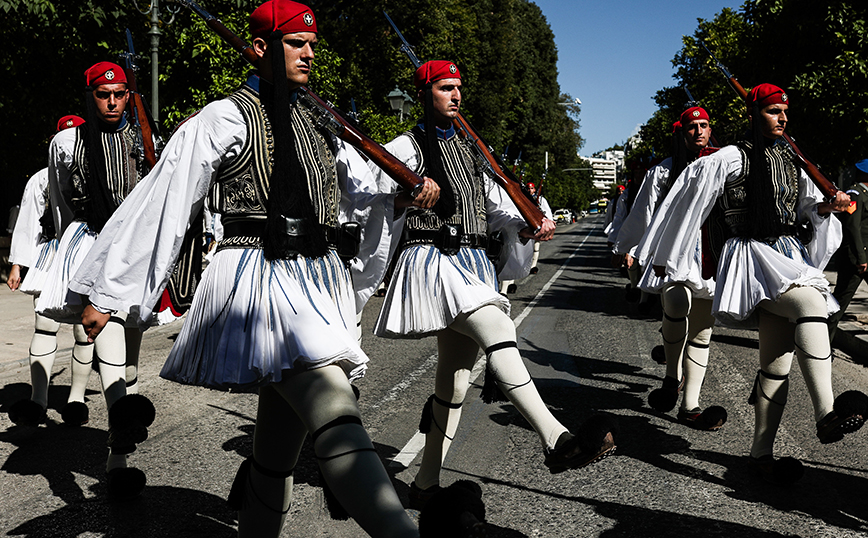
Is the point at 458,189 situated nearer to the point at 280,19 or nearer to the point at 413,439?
the point at 280,19

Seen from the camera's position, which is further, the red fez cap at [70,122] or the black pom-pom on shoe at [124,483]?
the red fez cap at [70,122]

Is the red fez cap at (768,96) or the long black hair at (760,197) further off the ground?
the red fez cap at (768,96)

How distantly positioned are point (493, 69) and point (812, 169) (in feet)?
130

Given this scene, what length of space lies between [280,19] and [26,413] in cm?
367

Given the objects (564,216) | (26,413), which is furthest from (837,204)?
(564,216)

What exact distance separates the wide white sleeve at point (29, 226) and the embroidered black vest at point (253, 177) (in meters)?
3.85

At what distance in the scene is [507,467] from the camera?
4.73 m

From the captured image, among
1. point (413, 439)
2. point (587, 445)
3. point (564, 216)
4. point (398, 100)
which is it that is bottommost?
point (564, 216)

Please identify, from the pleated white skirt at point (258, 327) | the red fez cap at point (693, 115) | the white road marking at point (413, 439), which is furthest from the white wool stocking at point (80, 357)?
the red fez cap at point (693, 115)

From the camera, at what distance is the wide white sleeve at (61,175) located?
476 cm

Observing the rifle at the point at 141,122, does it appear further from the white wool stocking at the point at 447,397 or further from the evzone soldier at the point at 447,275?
the white wool stocking at the point at 447,397

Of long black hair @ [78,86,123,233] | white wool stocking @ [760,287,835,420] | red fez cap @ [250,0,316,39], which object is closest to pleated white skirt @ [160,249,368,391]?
red fez cap @ [250,0,316,39]

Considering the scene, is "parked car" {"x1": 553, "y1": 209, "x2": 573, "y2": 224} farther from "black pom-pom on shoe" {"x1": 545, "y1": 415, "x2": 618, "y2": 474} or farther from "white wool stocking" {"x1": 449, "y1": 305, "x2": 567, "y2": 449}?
"black pom-pom on shoe" {"x1": 545, "y1": 415, "x2": 618, "y2": 474}

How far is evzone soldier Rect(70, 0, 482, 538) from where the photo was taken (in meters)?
2.53
